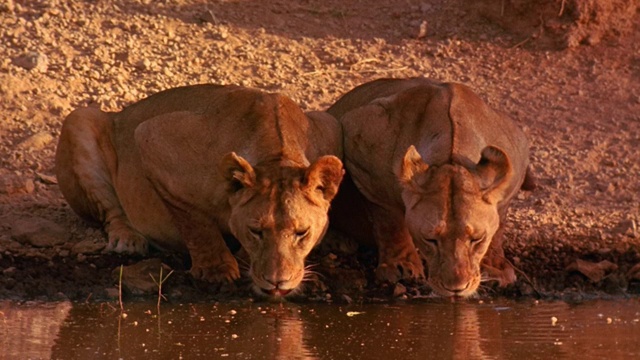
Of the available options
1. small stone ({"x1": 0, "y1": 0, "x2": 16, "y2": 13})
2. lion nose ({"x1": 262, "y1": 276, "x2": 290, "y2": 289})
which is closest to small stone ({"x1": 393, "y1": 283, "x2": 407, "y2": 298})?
lion nose ({"x1": 262, "y1": 276, "x2": 290, "y2": 289})

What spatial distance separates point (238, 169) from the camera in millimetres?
10383

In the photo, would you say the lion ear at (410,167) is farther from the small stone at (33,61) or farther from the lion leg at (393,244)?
the small stone at (33,61)

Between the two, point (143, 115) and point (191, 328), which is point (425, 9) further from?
point (191, 328)

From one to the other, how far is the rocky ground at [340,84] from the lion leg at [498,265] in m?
0.08

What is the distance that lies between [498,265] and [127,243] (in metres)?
2.58

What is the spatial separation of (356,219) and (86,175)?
199 centimetres

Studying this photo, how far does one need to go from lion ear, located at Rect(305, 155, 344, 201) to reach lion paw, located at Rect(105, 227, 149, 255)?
6.07 feet

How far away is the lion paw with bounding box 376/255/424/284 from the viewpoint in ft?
36.7

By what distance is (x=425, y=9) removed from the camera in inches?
630

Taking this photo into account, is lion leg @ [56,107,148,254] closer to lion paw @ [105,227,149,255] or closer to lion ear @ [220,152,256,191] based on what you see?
lion paw @ [105,227,149,255]

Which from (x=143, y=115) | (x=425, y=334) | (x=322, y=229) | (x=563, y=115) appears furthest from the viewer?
(x=563, y=115)

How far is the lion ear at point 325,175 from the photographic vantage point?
33.7ft

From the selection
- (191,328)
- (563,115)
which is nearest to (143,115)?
(191,328)

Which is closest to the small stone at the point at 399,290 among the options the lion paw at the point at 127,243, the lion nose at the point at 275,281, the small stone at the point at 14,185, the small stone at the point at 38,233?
the lion nose at the point at 275,281
